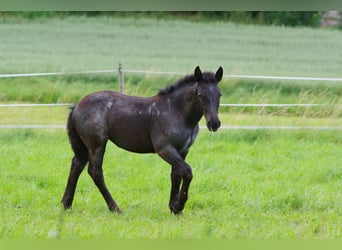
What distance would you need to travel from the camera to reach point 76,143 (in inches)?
264

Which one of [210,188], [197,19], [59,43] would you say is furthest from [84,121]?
[197,19]

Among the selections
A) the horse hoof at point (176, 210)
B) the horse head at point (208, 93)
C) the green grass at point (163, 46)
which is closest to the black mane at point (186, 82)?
the horse head at point (208, 93)

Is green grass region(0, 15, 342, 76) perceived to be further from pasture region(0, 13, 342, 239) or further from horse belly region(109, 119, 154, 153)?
horse belly region(109, 119, 154, 153)

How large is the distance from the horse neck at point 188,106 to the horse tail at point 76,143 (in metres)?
1.04

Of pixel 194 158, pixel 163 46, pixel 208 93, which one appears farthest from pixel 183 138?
pixel 163 46

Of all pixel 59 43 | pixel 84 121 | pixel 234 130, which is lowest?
pixel 59 43

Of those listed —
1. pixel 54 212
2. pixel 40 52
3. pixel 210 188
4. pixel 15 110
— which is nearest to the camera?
pixel 54 212

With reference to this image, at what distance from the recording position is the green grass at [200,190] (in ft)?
17.6

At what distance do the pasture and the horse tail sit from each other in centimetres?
49

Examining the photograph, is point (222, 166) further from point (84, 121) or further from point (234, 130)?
point (84, 121)

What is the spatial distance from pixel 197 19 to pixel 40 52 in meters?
8.16

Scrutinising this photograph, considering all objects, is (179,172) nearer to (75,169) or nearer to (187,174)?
(187,174)

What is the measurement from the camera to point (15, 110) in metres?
14.3

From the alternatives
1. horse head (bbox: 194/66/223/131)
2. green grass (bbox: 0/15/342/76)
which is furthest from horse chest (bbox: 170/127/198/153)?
green grass (bbox: 0/15/342/76)
